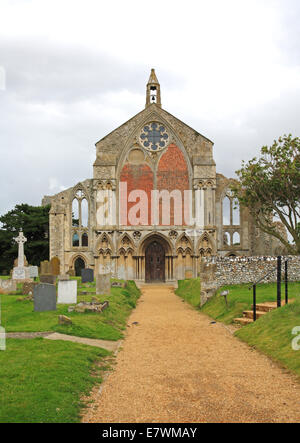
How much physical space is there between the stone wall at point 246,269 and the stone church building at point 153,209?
15718 mm

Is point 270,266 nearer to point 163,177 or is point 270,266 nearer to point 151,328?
point 151,328

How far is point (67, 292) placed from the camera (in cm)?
1567

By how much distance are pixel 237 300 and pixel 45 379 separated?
31.6 ft

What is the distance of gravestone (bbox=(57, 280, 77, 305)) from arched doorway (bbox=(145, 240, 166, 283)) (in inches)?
797

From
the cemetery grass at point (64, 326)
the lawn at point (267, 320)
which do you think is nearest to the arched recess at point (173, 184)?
the lawn at point (267, 320)

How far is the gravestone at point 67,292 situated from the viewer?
15.7 metres

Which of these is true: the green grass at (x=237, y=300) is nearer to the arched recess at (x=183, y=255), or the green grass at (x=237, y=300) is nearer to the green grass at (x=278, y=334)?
the green grass at (x=278, y=334)

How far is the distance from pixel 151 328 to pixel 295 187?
51.3 feet

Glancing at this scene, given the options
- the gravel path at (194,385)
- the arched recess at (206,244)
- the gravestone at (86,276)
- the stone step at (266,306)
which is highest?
the arched recess at (206,244)

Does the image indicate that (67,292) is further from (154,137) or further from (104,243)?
(154,137)

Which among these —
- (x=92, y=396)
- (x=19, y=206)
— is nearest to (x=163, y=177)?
(x=19, y=206)

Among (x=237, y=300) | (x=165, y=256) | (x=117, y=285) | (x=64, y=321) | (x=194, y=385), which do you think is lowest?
(x=194, y=385)

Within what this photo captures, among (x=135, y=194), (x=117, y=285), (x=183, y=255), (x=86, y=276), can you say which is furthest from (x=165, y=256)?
(x=86, y=276)
